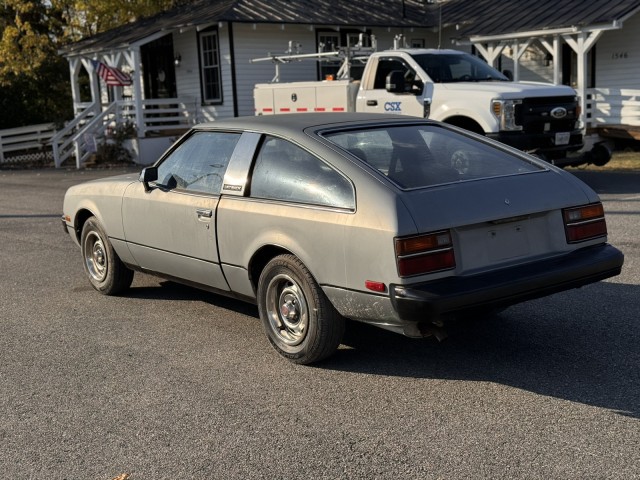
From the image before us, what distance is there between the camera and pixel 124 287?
7.07 metres

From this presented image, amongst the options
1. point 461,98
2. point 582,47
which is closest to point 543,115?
point 461,98

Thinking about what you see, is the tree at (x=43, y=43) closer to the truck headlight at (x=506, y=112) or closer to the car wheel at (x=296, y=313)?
the truck headlight at (x=506, y=112)

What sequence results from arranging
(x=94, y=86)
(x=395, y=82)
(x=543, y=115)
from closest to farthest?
Answer: (x=543, y=115), (x=395, y=82), (x=94, y=86)

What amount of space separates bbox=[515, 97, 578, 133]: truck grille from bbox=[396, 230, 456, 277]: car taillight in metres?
7.90

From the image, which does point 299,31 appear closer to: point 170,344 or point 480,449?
point 170,344

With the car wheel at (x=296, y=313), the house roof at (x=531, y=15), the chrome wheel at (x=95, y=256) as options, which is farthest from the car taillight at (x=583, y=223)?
the house roof at (x=531, y=15)

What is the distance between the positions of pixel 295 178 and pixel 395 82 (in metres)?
7.81

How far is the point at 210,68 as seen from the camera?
74.2 ft

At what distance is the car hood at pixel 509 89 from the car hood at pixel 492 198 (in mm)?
6962

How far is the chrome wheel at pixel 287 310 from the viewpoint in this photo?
497 cm

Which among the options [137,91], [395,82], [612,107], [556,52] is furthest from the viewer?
[137,91]

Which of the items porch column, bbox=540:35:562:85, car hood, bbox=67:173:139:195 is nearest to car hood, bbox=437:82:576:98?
porch column, bbox=540:35:562:85

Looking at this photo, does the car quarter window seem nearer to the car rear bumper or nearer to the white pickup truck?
the car rear bumper

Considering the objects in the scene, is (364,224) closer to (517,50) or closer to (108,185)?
(108,185)
